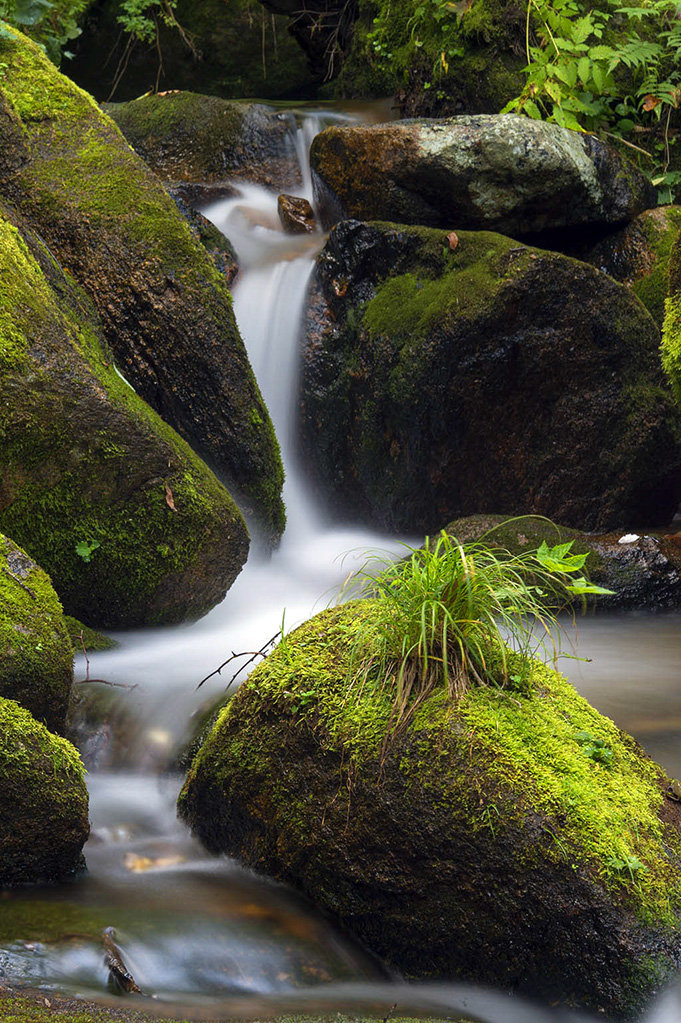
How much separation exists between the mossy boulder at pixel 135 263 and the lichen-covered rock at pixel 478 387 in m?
1.54

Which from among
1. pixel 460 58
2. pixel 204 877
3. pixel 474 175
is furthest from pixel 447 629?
pixel 460 58

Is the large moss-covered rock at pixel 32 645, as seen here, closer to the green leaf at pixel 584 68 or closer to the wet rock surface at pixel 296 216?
the wet rock surface at pixel 296 216

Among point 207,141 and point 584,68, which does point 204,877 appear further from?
point 584,68

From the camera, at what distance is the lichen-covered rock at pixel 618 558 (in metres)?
6.05

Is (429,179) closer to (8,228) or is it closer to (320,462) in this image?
(320,462)

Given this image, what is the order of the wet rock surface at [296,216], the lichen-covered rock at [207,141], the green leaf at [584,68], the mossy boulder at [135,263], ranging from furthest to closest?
1. the lichen-covered rock at [207,141]
2. the green leaf at [584,68]
3. the wet rock surface at [296,216]
4. the mossy boulder at [135,263]

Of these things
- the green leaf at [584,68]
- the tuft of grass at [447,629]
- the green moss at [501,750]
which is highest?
the green leaf at [584,68]

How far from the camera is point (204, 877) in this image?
3041 millimetres

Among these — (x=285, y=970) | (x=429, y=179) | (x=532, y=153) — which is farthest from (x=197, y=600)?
(x=532, y=153)

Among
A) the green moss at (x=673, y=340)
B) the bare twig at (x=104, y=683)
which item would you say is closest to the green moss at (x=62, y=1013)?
the bare twig at (x=104, y=683)

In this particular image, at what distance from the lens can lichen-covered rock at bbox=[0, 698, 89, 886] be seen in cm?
276

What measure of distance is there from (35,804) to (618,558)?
14.4ft

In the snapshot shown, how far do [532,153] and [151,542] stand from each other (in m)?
5.00

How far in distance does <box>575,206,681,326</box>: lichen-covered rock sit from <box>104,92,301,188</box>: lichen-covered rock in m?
3.36
